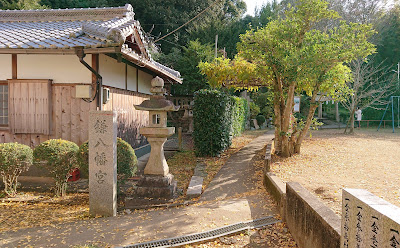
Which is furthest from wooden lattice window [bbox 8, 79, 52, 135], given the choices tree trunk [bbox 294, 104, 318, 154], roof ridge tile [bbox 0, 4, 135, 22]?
tree trunk [bbox 294, 104, 318, 154]

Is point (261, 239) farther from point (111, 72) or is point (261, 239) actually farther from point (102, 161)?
point (111, 72)

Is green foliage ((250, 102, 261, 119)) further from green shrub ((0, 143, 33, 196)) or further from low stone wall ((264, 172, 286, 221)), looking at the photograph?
green shrub ((0, 143, 33, 196))

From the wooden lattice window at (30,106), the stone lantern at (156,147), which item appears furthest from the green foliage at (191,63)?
the stone lantern at (156,147)

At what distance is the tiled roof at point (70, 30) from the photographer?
23.8 ft

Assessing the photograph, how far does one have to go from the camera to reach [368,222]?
7.48 ft

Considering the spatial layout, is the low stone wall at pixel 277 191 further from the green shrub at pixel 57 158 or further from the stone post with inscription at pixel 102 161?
the green shrub at pixel 57 158

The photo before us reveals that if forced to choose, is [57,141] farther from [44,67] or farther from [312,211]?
[312,211]

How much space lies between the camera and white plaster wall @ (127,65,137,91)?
11.3m

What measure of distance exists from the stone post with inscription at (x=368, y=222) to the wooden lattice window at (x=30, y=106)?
8176 millimetres

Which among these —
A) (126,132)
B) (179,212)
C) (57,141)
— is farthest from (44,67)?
(179,212)

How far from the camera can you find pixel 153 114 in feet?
24.2

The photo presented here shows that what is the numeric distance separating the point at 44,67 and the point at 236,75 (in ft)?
28.5

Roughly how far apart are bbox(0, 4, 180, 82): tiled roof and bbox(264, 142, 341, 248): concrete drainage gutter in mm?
5161

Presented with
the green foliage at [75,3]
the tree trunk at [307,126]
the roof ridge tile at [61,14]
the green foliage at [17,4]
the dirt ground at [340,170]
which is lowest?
the dirt ground at [340,170]
